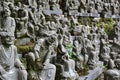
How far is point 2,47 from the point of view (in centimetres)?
725

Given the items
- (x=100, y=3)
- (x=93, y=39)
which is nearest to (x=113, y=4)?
(x=100, y=3)

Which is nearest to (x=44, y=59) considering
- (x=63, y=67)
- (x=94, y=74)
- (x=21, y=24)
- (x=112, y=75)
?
(x=63, y=67)

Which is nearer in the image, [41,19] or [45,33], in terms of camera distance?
[45,33]

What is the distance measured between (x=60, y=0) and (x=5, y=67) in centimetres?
1104

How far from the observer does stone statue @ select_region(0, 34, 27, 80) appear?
283 inches

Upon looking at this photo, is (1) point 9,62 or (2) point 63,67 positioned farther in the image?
(2) point 63,67

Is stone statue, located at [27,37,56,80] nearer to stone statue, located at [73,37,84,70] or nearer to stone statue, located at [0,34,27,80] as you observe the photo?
stone statue, located at [0,34,27,80]

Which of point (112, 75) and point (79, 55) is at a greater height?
point (79, 55)

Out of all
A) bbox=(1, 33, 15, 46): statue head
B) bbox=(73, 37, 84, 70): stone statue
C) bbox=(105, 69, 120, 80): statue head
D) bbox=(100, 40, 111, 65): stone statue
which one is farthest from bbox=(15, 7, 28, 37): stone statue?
bbox=(100, 40, 111, 65): stone statue

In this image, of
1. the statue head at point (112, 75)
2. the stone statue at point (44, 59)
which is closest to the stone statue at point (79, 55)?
the statue head at point (112, 75)

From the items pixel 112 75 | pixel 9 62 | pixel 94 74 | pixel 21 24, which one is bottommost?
pixel 94 74

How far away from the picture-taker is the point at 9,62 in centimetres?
718

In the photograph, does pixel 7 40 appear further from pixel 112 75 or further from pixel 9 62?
pixel 112 75

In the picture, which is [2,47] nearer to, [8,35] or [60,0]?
[8,35]
